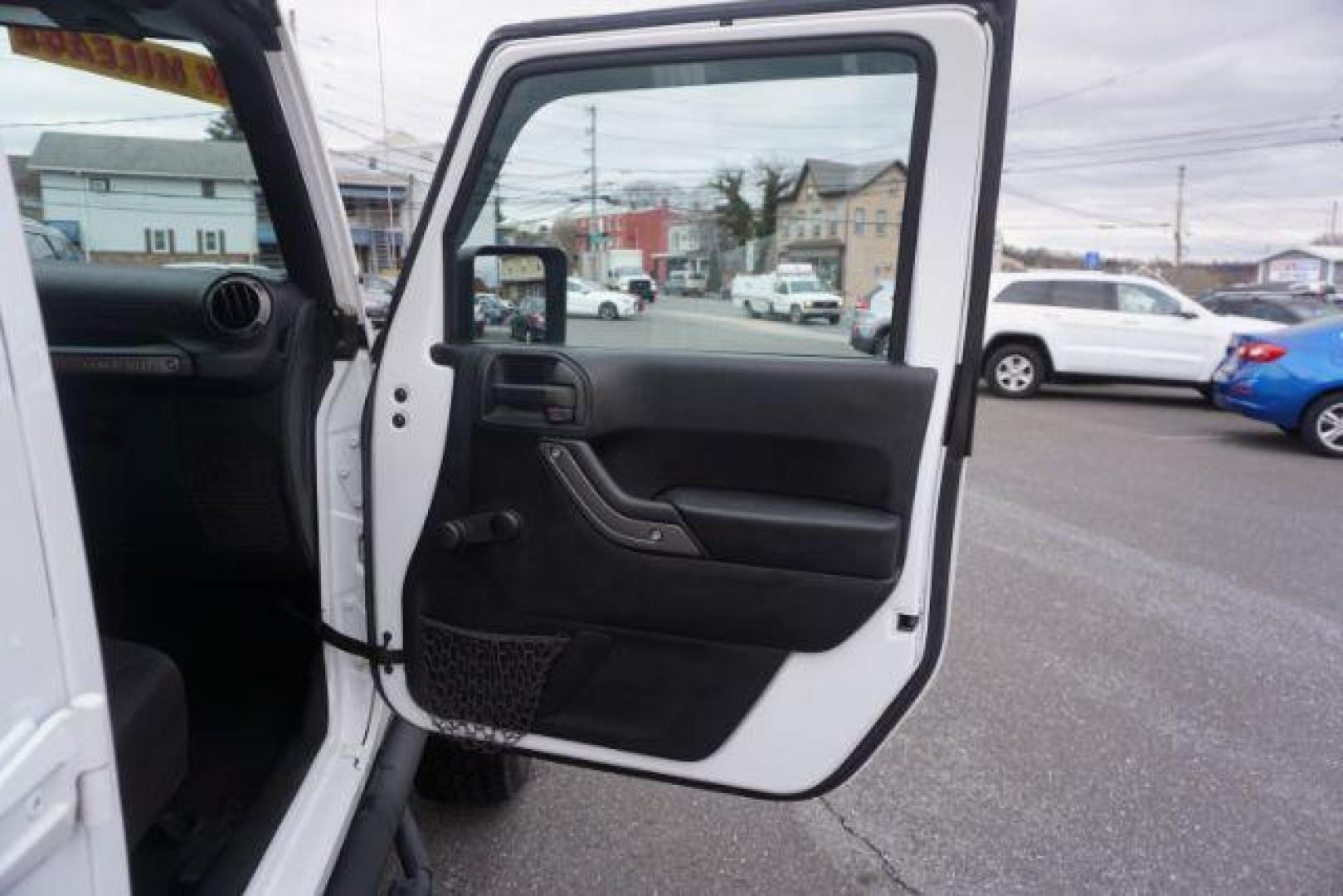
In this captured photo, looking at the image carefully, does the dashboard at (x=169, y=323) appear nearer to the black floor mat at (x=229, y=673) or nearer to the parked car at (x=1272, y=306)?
the black floor mat at (x=229, y=673)

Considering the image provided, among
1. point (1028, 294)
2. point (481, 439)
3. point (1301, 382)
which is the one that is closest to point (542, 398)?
point (481, 439)

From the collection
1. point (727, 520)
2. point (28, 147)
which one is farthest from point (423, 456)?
point (28, 147)

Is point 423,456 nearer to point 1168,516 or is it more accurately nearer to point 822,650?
point 822,650

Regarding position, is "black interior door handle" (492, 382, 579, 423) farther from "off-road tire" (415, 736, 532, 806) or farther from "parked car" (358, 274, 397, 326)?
"off-road tire" (415, 736, 532, 806)

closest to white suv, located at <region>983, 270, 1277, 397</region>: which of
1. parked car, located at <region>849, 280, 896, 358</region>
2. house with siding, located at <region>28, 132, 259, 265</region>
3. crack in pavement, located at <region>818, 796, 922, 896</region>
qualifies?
crack in pavement, located at <region>818, 796, 922, 896</region>

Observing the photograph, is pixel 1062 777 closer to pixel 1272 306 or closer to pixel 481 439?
pixel 481 439

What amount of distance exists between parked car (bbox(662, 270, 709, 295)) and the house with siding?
2.86 ft

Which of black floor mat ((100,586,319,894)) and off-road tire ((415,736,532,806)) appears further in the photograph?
off-road tire ((415,736,532,806))

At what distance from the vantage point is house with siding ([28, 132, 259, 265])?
1.88 meters

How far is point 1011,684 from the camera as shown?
11.6ft

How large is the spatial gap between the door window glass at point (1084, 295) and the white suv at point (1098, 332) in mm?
10

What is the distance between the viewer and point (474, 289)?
1.81 metres

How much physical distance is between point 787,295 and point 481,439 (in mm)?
664

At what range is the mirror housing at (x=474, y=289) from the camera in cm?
175
